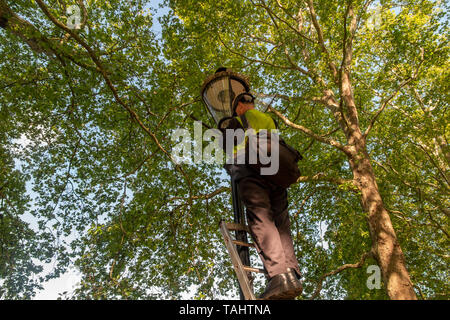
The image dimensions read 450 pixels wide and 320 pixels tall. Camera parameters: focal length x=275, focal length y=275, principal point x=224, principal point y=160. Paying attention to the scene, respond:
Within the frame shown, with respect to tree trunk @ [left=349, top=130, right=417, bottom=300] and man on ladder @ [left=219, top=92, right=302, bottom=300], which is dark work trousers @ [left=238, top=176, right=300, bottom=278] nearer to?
man on ladder @ [left=219, top=92, right=302, bottom=300]

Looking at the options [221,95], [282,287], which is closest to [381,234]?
[282,287]

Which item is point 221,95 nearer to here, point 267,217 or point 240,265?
point 267,217

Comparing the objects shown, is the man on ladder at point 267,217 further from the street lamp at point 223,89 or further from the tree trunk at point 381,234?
A: the tree trunk at point 381,234

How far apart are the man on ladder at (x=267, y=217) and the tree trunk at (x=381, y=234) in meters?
3.68

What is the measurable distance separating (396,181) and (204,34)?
25.7 ft

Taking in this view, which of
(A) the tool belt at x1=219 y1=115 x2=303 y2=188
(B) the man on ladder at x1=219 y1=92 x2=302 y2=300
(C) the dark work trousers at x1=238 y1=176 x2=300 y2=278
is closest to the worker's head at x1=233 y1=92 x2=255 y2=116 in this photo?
(B) the man on ladder at x1=219 y1=92 x2=302 y2=300

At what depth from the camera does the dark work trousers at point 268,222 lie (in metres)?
2.75

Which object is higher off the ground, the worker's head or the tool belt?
the worker's head

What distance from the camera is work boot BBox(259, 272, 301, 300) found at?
254 centimetres

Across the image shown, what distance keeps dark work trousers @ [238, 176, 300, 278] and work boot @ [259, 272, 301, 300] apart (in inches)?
2.1

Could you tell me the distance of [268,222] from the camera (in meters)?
3.00

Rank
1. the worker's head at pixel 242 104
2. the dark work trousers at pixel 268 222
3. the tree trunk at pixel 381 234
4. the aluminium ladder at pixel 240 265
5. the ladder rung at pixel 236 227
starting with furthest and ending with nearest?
1. the tree trunk at pixel 381 234
2. the worker's head at pixel 242 104
3. the ladder rung at pixel 236 227
4. the dark work trousers at pixel 268 222
5. the aluminium ladder at pixel 240 265

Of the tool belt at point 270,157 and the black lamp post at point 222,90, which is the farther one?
the black lamp post at point 222,90

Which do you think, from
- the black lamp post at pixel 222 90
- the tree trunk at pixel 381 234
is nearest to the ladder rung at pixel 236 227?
the black lamp post at pixel 222 90
